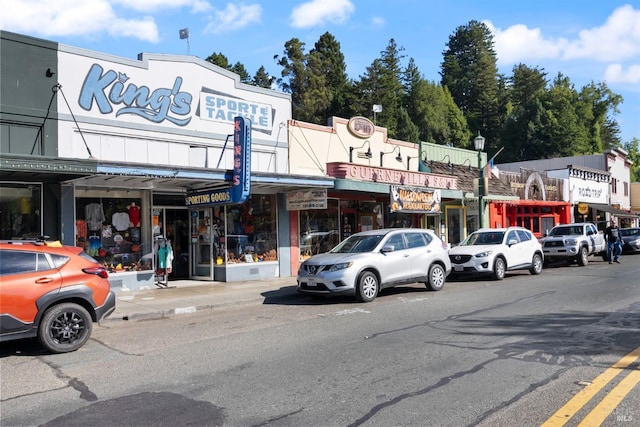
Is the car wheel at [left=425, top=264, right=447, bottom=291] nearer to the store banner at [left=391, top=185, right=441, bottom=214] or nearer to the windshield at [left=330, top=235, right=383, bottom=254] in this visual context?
the windshield at [left=330, top=235, right=383, bottom=254]

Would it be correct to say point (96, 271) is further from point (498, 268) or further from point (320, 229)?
point (498, 268)

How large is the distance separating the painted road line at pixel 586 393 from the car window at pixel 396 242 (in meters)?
6.67

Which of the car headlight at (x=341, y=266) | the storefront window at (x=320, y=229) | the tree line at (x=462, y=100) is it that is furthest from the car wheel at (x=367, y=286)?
the tree line at (x=462, y=100)

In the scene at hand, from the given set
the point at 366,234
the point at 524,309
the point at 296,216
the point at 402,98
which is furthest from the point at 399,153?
the point at 402,98

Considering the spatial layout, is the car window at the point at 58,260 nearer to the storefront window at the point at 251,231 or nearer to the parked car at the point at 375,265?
the parked car at the point at 375,265

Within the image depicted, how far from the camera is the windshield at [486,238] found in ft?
56.4

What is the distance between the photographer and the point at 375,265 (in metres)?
12.1

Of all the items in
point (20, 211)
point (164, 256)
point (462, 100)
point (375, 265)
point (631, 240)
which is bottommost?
point (631, 240)

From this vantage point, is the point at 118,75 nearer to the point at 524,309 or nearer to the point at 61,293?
the point at 61,293

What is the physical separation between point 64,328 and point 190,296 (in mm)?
5485

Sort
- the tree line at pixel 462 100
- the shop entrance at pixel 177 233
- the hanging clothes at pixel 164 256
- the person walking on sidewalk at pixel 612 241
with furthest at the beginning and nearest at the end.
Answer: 1. the tree line at pixel 462 100
2. the person walking on sidewalk at pixel 612 241
3. the shop entrance at pixel 177 233
4. the hanging clothes at pixel 164 256

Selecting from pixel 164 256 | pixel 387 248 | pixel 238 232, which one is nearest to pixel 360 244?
pixel 387 248

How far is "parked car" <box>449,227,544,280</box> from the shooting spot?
16.1 meters

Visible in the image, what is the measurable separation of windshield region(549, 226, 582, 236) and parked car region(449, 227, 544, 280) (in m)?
5.10
